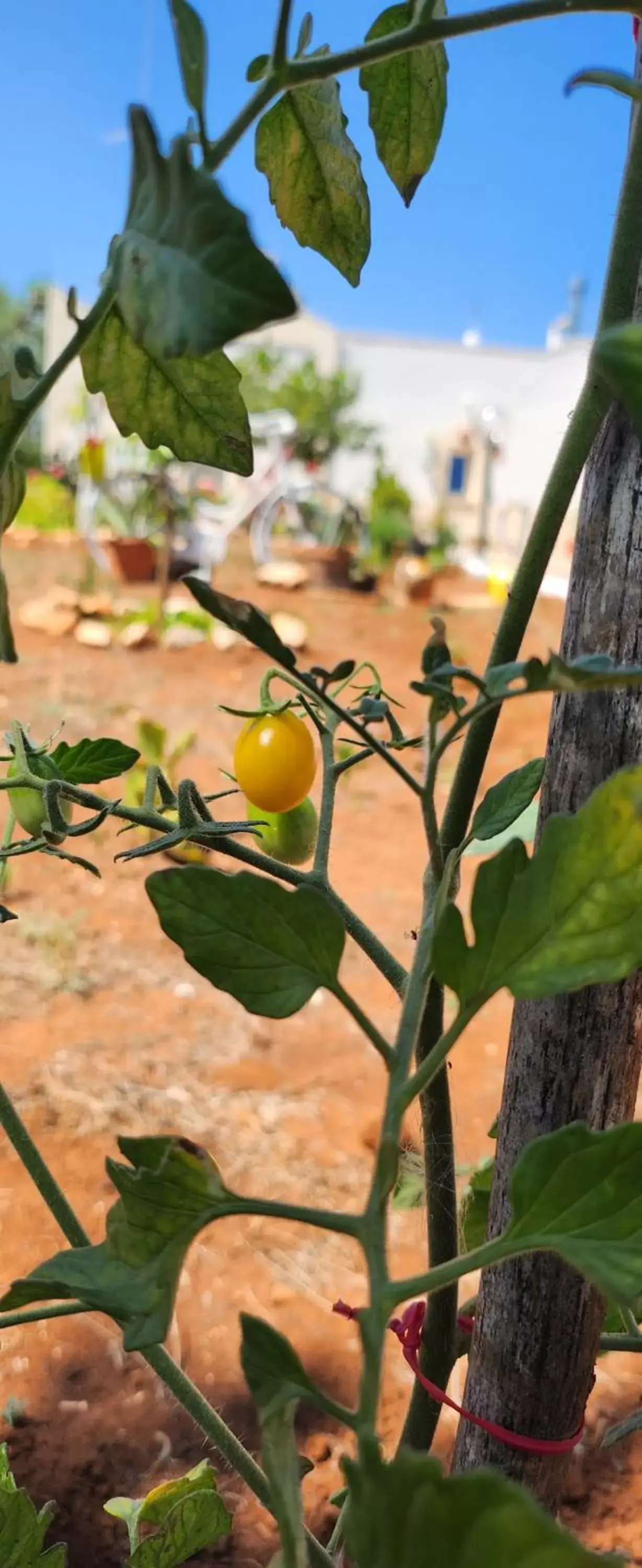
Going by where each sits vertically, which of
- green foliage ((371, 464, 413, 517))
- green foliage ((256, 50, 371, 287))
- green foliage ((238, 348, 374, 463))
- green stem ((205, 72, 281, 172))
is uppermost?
green foliage ((238, 348, 374, 463))

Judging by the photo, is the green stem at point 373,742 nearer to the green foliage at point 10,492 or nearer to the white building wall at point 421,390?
the green foliage at point 10,492

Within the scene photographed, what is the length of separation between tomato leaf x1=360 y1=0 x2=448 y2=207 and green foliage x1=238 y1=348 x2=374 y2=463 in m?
11.5

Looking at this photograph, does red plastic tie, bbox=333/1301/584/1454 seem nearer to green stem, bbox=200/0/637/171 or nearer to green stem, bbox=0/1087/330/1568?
green stem, bbox=0/1087/330/1568

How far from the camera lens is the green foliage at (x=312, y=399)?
12562 mm

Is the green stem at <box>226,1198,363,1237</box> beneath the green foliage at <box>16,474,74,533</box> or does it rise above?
beneath

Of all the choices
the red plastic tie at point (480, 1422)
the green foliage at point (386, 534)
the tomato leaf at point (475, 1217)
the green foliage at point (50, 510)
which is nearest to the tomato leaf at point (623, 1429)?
the red plastic tie at point (480, 1422)

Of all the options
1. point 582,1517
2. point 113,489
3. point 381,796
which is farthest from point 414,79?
point 113,489

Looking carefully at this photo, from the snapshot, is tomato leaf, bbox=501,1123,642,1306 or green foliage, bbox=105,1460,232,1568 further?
green foliage, bbox=105,1460,232,1568

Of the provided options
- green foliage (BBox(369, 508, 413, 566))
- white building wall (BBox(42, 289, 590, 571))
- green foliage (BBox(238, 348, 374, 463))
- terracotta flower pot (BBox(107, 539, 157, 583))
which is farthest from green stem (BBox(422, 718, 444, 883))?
white building wall (BBox(42, 289, 590, 571))

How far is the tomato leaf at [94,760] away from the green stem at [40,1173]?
0.53ft

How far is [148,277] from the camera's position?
31cm

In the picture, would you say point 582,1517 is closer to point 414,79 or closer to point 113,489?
point 414,79

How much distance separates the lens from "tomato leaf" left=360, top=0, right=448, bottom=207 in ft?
1.79

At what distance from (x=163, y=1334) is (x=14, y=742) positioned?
0.30 meters
